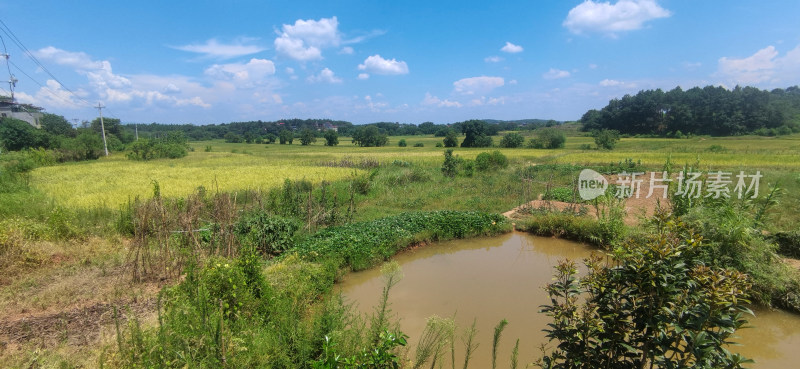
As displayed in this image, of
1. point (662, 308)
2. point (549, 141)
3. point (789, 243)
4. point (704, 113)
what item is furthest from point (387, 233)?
point (704, 113)

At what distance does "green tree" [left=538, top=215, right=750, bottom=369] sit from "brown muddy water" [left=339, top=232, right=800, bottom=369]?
2459 mm

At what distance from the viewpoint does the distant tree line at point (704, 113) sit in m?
45.5

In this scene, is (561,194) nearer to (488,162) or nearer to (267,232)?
(488,162)

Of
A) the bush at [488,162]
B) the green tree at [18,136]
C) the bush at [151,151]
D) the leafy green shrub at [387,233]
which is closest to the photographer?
the leafy green shrub at [387,233]

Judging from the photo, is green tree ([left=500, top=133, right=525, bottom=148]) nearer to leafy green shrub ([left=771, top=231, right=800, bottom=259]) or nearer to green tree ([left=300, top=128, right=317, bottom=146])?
green tree ([left=300, top=128, right=317, bottom=146])

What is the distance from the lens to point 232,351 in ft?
12.5

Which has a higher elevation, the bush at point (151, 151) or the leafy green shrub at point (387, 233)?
the bush at point (151, 151)

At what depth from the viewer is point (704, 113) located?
165ft

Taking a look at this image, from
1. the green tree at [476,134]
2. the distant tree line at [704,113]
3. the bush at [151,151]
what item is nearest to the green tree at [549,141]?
the green tree at [476,134]

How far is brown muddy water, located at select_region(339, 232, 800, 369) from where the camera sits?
527 centimetres

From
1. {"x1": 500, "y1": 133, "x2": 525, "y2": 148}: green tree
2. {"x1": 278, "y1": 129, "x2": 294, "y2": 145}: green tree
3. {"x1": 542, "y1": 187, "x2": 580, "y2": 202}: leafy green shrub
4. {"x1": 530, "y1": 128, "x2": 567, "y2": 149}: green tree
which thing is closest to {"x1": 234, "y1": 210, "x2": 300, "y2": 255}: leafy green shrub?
{"x1": 542, "y1": 187, "x2": 580, "y2": 202}: leafy green shrub

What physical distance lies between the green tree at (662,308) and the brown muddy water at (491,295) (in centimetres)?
246

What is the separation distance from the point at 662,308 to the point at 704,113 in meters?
65.1

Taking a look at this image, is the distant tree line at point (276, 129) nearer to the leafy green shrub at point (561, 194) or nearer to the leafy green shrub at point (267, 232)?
the leafy green shrub at point (561, 194)
